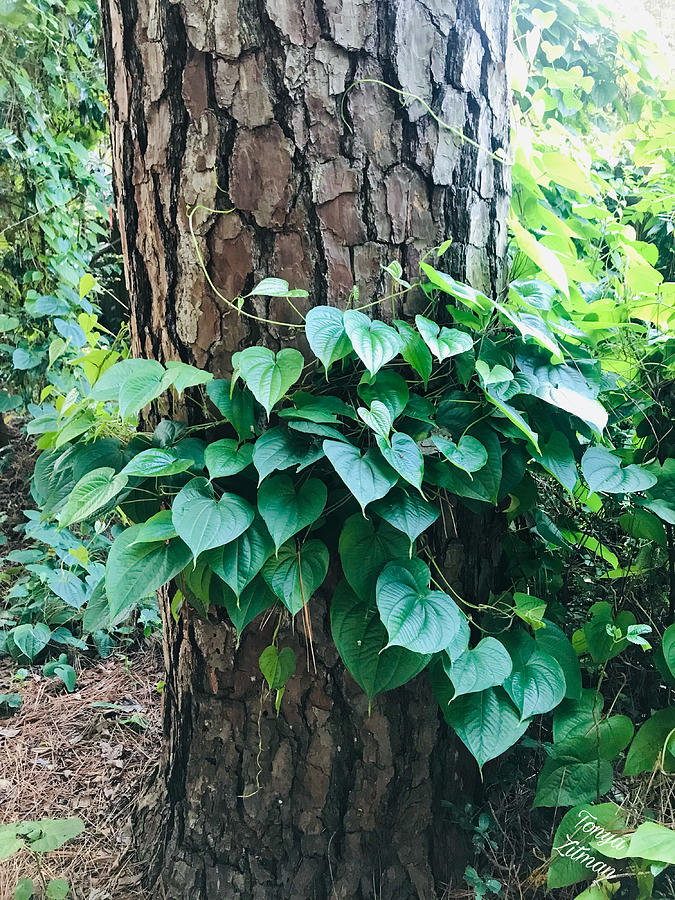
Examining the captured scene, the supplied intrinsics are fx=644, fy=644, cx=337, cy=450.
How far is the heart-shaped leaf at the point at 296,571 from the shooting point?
3.09 feet

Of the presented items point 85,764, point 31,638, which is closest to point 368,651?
point 85,764

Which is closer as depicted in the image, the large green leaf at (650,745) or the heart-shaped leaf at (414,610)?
the heart-shaped leaf at (414,610)

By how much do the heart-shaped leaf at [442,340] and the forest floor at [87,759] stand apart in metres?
1.26

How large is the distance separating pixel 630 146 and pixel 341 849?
258 cm

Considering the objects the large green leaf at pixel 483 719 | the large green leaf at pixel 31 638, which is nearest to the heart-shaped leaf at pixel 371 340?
the large green leaf at pixel 483 719

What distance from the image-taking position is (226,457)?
0.95 m

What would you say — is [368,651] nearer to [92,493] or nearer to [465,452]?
[465,452]

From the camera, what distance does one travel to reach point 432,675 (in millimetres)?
1042

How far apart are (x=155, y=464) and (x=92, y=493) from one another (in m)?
0.10

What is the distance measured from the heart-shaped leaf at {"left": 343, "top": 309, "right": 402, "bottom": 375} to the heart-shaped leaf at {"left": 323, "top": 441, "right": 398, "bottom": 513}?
4.8 inches

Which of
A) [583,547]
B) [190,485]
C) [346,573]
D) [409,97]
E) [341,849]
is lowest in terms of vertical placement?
[341,849]

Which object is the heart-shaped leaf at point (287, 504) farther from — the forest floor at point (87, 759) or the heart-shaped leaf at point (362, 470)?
the forest floor at point (87, 759)

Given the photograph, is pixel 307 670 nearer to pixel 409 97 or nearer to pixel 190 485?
pixel 190 485

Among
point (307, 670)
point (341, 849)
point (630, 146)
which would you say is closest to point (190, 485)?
point (307, 670)
